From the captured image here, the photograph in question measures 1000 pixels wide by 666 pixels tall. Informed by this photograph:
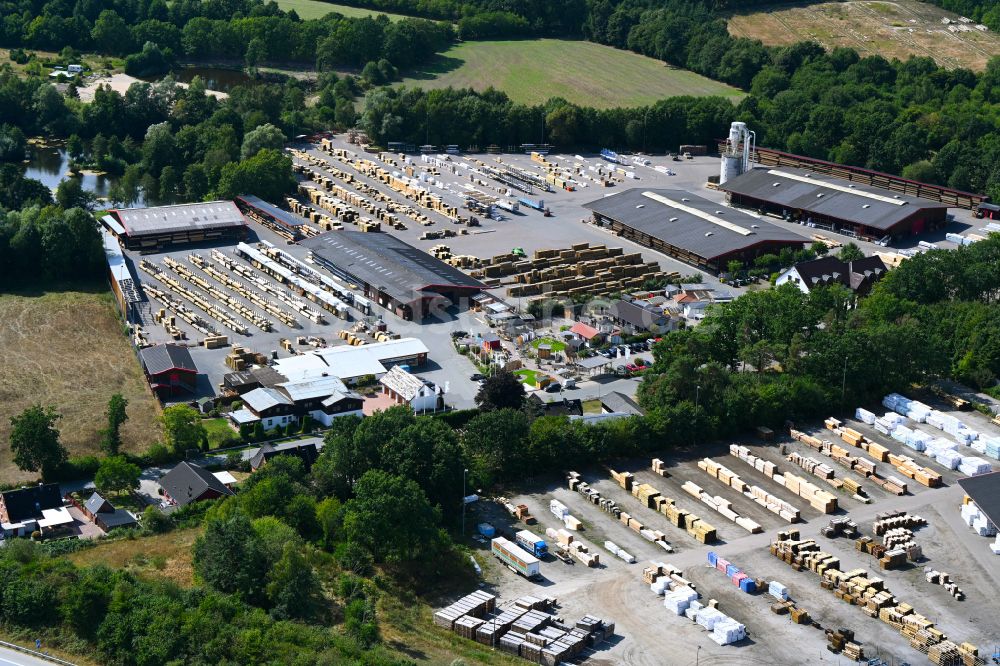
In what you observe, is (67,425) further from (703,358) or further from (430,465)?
(703,358)

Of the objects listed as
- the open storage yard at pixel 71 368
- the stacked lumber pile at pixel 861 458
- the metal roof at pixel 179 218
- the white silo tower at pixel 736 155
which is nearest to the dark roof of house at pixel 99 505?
the open storage yard at pixel 71 368

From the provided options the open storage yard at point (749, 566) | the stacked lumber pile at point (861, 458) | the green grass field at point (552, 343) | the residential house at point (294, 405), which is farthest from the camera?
the green grass field at point (552, 343)

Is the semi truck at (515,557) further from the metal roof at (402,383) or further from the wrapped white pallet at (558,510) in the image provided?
the metal roof at (402,383)

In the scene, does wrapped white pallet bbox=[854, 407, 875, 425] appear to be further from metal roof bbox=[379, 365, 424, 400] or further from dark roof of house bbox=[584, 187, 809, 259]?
dark roof of house bbox=[584, 187, 809, 259]

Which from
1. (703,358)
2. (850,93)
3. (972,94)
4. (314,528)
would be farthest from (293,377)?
(972,94)

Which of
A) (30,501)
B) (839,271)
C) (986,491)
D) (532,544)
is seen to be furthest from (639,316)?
(30,501)

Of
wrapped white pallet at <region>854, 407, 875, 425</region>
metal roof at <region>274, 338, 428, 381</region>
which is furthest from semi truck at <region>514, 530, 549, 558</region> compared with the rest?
wrapped white pallet at <region>854, 407, 875, 425</region>
